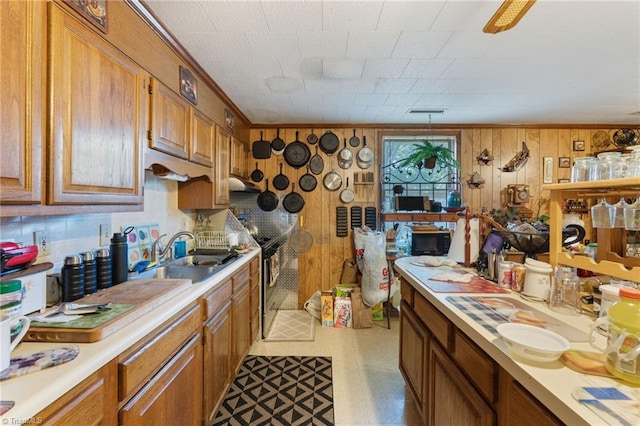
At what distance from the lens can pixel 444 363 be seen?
126 centimetres

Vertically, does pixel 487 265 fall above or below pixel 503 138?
below

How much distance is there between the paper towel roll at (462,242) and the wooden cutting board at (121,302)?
1.67m

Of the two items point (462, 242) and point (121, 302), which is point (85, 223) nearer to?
point (121, 302)

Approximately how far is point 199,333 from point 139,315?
0.50 metres

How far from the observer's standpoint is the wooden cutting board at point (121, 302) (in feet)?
2.91

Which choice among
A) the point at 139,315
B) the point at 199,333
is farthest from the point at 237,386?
the point at 139,315

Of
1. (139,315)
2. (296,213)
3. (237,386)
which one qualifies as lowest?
(237,386)

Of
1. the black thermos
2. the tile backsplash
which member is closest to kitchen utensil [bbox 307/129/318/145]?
the tile backsplash

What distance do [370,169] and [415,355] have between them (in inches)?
94.0

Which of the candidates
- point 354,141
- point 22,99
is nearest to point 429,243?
point 354,141

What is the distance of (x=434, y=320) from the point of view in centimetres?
138

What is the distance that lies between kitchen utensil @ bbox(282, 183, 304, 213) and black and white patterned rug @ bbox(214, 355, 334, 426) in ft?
5.60

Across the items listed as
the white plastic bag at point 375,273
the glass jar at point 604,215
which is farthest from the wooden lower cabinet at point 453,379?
the white plastic bag at point 375,273

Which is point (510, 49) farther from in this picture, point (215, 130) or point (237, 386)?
point (237, 386)
